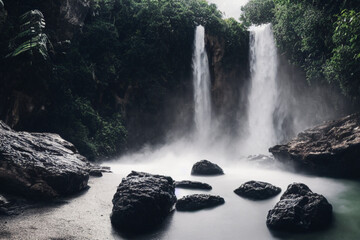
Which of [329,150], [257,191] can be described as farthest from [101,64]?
[329,150]

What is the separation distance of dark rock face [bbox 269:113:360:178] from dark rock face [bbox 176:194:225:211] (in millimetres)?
6653

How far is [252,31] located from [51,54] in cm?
1914

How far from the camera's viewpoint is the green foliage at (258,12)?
102 ft

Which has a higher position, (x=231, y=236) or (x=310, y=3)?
(x=310, y=3)

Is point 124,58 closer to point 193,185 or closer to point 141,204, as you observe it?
point 193,185

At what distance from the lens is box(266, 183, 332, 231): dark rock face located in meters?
6.75

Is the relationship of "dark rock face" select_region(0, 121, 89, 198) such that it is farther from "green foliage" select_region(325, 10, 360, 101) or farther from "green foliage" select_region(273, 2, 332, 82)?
"green foliage" select_region(273, 2, 332, 82)

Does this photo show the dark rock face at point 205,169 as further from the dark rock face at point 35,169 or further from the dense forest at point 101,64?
the dense forest at point 101,64

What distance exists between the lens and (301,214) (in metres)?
6.94

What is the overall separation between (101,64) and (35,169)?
45.6ft

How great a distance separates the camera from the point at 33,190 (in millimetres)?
7730

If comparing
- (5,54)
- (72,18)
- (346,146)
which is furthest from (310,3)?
(5,54)

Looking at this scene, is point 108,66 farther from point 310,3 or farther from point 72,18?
point 310,3

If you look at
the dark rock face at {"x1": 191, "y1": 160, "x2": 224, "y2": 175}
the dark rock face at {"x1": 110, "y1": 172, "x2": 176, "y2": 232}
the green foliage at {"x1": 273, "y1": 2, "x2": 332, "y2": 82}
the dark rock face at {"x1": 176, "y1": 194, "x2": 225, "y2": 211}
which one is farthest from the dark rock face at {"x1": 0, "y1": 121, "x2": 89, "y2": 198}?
the green foliage at {"x1": 273, "y1": 2, "x2": 332, "y2": 82}
